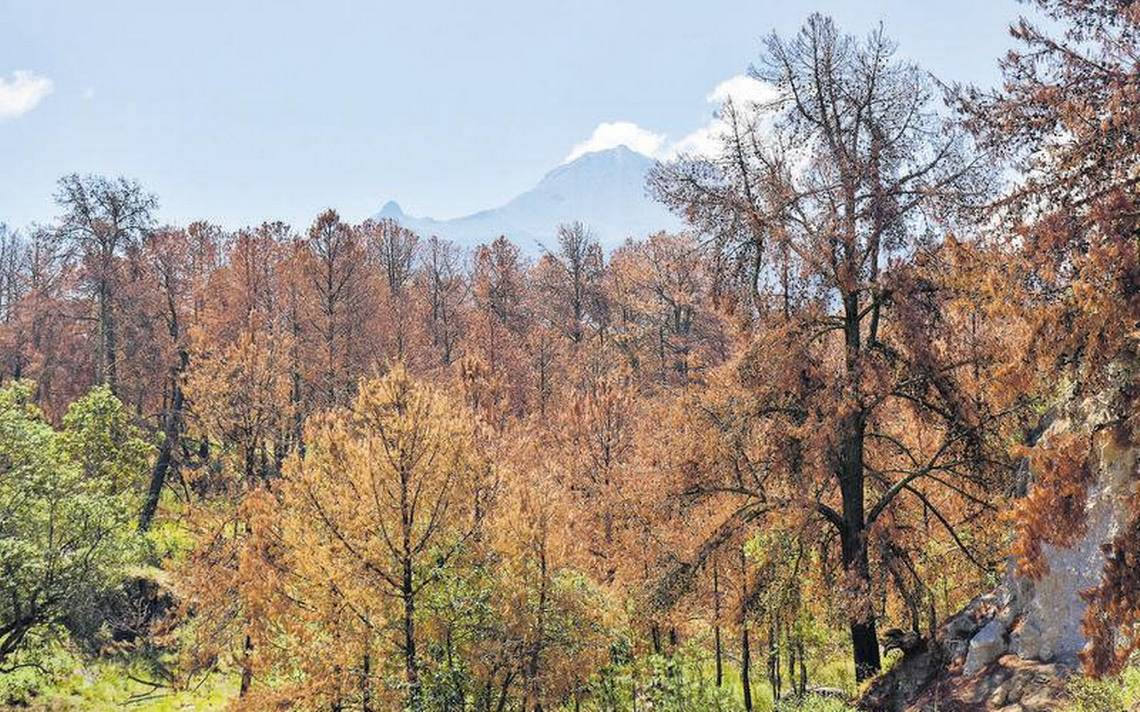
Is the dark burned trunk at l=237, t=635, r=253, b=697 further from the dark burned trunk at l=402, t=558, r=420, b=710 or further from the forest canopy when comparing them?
the dark burned trunk at l=402, t=558, r=420, b=710

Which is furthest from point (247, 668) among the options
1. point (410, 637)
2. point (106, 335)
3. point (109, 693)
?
point (106, 335)

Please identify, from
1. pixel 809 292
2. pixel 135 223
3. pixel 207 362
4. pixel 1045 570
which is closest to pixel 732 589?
pixel 809 292

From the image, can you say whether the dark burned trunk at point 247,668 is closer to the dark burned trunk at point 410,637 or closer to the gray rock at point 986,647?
the dark burned trunk at point 410,637

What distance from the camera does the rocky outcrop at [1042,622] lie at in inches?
323

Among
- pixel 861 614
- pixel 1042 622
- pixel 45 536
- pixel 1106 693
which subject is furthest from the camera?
pixel 45 536

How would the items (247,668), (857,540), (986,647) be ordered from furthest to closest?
(247,668) < (857,540) < (986,647)

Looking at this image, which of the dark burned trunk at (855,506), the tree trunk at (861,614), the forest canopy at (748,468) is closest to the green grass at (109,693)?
the forest canopy at (748,468)

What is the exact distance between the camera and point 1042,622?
30.2 ft

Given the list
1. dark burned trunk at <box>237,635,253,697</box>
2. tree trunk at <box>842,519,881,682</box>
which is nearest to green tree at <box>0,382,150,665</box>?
dark burned trunk at <box>237,635,253,697</box>

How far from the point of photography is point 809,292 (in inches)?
454

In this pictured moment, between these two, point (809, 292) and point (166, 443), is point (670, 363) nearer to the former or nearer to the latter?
point (166, 443)

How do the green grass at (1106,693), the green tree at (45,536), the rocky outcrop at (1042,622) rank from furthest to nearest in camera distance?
the green tree at (45,536) → the rocky outcrop at (1042,622) → the green grass at (1106,693)

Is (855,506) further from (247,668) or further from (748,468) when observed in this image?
(247,668)

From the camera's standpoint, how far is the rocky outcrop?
8.20m
